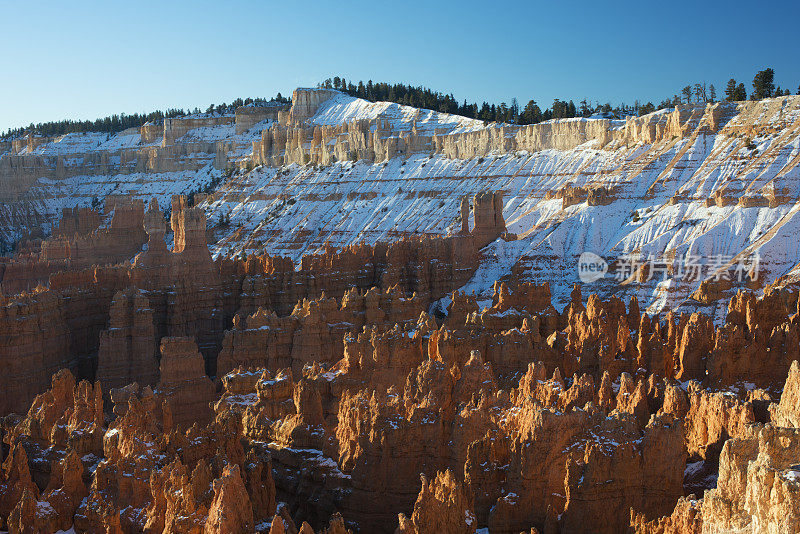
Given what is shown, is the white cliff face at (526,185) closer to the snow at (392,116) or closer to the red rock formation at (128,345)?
the snow at (392,116)

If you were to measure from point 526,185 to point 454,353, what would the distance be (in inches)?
2124

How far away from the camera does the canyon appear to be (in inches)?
770

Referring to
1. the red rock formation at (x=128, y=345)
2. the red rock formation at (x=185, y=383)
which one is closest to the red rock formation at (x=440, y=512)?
the red rock formation at (x=185, y=383)

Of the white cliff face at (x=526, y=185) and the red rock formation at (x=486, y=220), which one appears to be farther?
the red rock formation at (x=486, y=220)

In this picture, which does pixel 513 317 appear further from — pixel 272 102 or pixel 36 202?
pixel 272 102

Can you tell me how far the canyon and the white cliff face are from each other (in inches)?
13.4

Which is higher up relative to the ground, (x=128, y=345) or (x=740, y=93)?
(x=740, y=93)

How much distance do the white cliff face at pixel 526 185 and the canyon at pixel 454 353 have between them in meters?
0.34

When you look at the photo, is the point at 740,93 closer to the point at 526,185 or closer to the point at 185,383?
the point at 526,185

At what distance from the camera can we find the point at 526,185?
275 feet

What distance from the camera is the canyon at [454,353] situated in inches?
770

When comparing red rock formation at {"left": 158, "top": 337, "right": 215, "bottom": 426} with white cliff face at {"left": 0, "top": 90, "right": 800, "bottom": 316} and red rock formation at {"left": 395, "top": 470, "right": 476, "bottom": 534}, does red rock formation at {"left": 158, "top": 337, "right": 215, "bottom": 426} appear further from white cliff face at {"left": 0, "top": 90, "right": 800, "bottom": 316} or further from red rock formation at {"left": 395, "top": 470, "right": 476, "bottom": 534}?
white cliff face at {"left": 0, "top": 90, "right": 800, "bottom": 316}

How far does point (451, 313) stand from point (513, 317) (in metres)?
5.27

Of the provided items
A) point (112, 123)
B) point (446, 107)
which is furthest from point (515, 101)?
point (112, 123)
